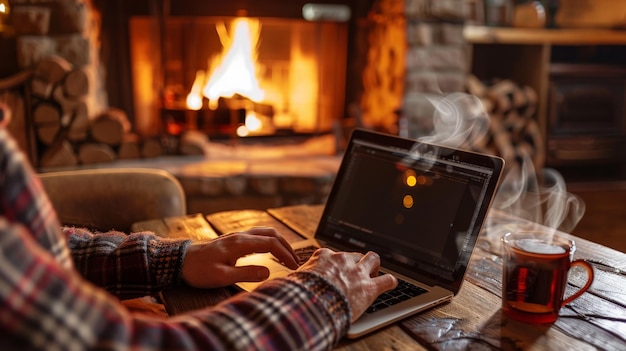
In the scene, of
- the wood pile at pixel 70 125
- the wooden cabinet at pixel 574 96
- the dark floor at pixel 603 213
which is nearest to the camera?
the wood pile at pixel 70 125

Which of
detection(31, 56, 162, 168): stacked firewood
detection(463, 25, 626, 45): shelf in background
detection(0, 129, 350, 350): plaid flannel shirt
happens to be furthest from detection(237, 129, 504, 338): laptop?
detection(463, 25, 626, 45): shelf in background

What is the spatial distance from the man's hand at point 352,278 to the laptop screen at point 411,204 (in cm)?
15

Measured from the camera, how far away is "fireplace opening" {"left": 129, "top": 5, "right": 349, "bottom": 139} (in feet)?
9.02

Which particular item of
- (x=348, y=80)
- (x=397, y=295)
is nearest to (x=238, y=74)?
(x=348, y=80)

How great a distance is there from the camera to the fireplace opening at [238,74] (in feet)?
9.02

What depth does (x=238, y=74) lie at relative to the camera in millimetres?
2920

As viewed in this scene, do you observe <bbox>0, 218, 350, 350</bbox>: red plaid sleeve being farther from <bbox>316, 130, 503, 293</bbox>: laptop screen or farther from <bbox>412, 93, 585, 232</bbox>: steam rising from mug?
<bbox>412, 93, 585, 232</bbox>: steam rising from mug

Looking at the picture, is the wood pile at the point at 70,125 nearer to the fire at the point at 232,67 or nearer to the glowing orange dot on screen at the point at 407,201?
the fire at the point at 232,67

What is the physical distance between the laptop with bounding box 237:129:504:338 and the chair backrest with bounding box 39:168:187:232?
448 mm

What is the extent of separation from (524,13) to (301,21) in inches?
46.6

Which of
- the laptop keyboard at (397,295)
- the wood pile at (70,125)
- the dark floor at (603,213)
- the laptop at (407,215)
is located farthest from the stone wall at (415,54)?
the laptop keyboard at (397,295)

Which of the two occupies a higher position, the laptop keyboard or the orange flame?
the orange flame

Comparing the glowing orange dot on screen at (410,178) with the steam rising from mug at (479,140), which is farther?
the steam rising from mug at (479,140)

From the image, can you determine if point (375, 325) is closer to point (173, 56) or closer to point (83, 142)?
point (83, 142)
